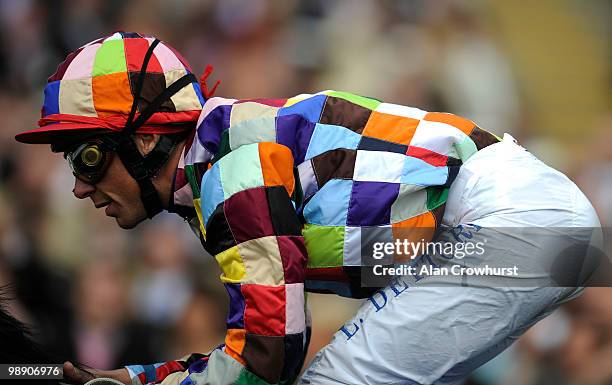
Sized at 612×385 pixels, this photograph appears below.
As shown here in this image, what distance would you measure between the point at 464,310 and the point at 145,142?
0.91 metres

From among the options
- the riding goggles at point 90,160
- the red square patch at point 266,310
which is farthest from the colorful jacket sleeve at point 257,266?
the riding goggles at point 90,160

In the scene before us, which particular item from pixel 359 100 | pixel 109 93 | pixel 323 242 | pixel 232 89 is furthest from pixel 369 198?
pixel 232 89

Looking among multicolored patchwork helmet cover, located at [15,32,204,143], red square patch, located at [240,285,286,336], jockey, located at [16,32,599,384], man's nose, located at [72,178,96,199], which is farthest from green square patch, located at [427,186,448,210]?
man's nose, located at [72,178,96,199]

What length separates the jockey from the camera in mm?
2074

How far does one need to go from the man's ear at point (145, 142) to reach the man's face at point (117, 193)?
7cm

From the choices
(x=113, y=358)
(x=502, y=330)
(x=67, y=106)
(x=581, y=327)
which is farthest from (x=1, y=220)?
(x=502, y=330)

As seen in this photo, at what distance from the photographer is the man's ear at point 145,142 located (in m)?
2.39

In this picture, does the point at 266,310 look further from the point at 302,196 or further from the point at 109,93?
the point at 109,93

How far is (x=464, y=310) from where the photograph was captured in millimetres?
2141

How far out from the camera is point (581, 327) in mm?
3730

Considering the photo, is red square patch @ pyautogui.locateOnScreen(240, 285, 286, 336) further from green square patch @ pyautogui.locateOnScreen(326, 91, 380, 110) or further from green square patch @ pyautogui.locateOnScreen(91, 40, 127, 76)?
green square patch @ pyautogui.locateOnScreen(91, 40, 127, 76)

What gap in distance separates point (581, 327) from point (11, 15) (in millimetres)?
3026

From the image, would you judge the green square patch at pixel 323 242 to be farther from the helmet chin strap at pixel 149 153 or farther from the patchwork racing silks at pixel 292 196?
the helmet chin strap at pixel 149 153

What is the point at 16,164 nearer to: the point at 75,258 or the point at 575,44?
the point at 75,258
